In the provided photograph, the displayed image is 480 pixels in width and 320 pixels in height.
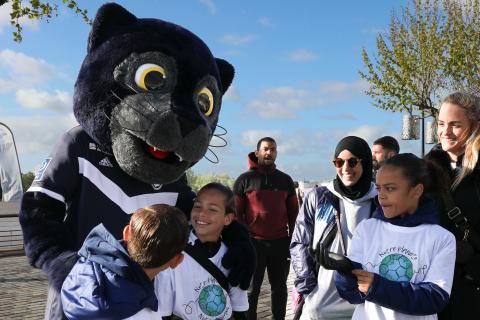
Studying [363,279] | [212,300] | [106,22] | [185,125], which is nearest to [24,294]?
[212,300]

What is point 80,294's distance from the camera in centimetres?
189

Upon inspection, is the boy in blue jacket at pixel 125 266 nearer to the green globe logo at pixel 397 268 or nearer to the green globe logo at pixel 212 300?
the green globe logo at pixel 212 300

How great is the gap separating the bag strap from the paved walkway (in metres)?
3.28

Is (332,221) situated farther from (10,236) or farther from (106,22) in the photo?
(10,236)

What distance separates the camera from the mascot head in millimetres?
2553

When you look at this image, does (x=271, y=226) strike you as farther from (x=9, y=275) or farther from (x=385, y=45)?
(x=385, y=45)

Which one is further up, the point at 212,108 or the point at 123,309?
the point at 212,108

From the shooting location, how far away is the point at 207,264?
8.79ft

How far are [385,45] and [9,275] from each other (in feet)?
48.5

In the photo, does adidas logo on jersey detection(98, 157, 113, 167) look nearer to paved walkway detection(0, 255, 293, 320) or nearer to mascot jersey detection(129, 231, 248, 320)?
mascot jersey detection(129, 231, 248, 320)

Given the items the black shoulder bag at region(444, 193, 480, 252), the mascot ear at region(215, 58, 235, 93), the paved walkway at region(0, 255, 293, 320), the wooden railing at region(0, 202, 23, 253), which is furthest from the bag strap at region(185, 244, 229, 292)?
the wooden railing at region(0, 202, 23, 253)

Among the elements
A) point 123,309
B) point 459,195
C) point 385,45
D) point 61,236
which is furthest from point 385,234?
point 385,45

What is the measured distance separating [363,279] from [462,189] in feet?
2.86

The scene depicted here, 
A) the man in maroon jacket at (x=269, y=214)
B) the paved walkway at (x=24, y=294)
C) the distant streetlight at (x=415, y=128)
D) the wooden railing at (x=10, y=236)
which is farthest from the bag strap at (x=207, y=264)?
the distant streetlight at (x=415, y=128)
